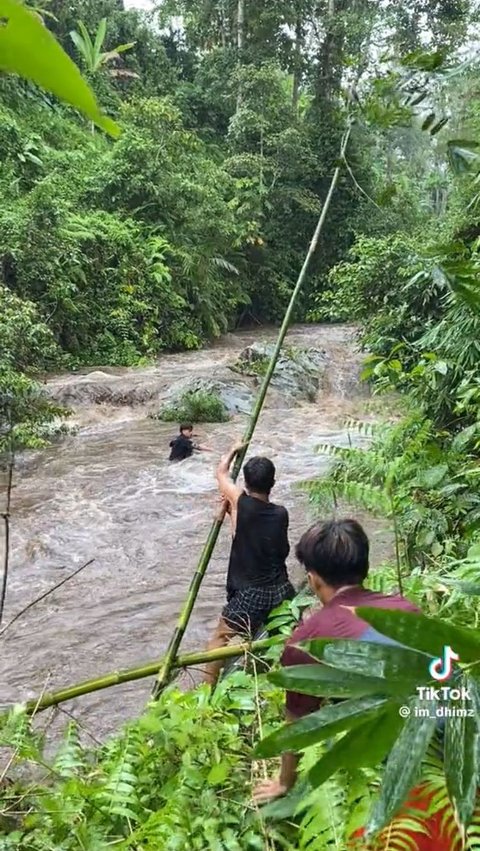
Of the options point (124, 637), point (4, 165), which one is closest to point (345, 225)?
point (4, 165)

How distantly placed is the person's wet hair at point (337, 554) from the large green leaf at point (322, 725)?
1269 millimetres

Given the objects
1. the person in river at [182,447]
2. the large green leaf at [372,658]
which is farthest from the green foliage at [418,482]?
the person in river at [182,447]

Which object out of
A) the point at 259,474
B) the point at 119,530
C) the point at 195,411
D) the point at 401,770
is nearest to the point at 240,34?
the point at 195,411

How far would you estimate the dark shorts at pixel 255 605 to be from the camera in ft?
11.5

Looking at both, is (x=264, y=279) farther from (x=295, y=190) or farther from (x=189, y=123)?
(x=189, y=123)

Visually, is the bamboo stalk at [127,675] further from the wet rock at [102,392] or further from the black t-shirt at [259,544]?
the wet rock at [102,392]

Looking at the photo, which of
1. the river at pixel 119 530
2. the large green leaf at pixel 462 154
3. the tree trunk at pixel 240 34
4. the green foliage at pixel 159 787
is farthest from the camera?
the tree trunk at pixel 240 34

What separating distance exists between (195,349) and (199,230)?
3.30 m

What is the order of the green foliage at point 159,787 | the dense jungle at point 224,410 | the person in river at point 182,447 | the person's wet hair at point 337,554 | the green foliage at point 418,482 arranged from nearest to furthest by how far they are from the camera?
the dense jungle at point 224,410
the green foliage at point 159,787
the person's wet hair at point 337,554
the green foliage at point 418,482
the person in river at point 182,447

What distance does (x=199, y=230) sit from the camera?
1750 centimetres

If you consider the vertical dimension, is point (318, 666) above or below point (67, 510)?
above

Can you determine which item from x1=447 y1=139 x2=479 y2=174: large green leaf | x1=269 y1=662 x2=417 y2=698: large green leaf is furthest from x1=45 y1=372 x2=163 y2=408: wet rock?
x1=269 y1=662 x2=417 y2=698: large green leaf

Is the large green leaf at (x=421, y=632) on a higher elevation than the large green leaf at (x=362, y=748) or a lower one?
higher

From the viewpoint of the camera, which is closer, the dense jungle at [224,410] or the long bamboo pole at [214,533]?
the dense jungle at [224,410]
